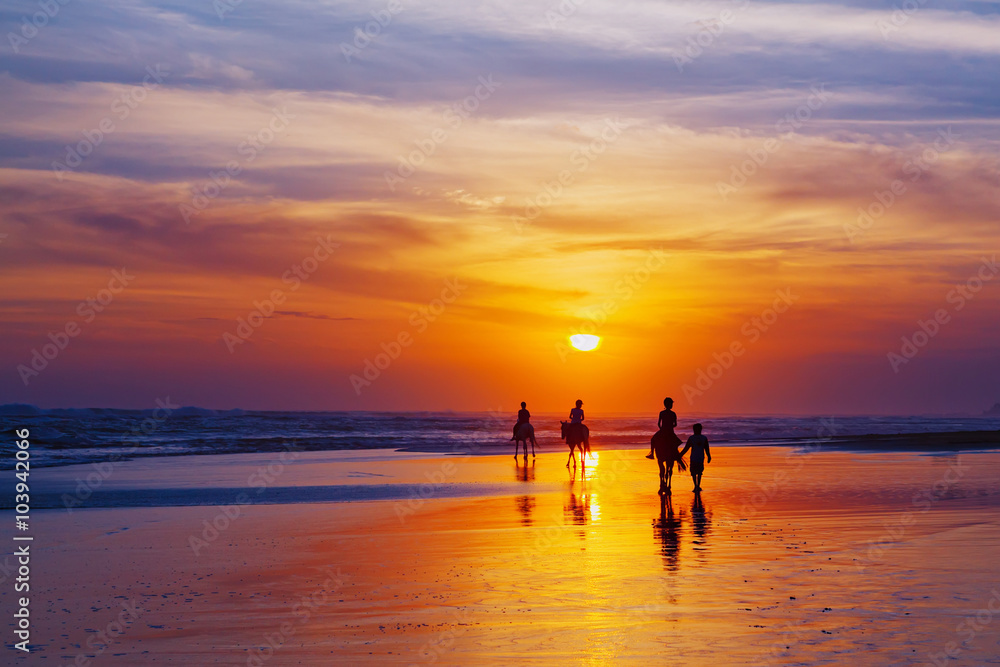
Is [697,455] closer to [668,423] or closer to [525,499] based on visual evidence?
[668,423]

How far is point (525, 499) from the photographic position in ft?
70.6

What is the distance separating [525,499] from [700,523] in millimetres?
6100

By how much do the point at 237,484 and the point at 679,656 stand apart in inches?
810

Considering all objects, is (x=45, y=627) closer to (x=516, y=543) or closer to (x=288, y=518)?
(x=516, y=543)

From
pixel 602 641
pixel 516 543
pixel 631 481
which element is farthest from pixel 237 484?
pixel 602 641

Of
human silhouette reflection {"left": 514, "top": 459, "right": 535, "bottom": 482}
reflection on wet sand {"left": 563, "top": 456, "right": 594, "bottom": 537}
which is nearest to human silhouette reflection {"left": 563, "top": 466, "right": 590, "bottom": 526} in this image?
reflection on wet sand {"left": 563, "top": 456, "right": 594, "bottom": 537}

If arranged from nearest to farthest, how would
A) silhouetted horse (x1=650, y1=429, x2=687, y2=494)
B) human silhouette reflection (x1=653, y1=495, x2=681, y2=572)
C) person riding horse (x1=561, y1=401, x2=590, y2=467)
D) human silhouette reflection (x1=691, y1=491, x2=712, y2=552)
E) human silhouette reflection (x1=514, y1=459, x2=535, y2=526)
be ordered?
human silhouette reflection (x1=653, y1=495, x2=681, y2=572), human silhouette reflection (x1=691, y1=491, x2=712, y2=552), human silhouette reflection (x1=514, y1=459, x2=535, y2=526), silhouetted horse (x1=650, y1=429, x2=687, y2=494), person riding horse (x1=561, y1=401, x2=590, y2=467)

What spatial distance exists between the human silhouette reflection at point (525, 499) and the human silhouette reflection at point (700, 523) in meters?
3.18

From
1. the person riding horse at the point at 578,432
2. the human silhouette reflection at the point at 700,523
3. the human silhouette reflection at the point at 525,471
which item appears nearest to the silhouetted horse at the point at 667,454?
the human silhouette reflection at the point at 700,523

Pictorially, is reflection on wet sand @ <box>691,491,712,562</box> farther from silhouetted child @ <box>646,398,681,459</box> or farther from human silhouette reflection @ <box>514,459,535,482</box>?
human silhouette reflection @ <box>514,459,535,482</box>

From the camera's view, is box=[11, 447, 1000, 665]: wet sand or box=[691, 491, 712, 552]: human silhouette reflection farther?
box=[691, 491, 712, 552]: human silhouette reflection

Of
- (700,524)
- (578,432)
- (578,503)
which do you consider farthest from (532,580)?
(578,432)

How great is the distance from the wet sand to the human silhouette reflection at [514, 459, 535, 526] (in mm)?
205

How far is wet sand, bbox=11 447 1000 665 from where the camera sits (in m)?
8.19
